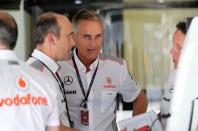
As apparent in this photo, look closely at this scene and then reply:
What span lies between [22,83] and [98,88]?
3.28ft

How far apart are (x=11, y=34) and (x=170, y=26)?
584cm

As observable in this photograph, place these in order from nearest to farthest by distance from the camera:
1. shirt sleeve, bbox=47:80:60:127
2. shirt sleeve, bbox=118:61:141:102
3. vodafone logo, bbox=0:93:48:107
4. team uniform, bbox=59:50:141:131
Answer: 1. vodafone logo, bbox=0:93:48:107
2. shirt sleeve, bbox=47:80:60:127
3. team uniform, bbox=59:50:141:131
4. shirt sleeve, bbox=118:61:141:102

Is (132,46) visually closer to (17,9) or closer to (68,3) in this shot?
(68,3)

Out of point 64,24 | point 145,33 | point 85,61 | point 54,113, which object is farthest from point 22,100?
point 145,33

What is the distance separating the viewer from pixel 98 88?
8.57 feet

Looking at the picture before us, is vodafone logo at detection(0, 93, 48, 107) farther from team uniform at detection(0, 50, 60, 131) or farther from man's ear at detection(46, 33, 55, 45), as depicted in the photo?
man's ear at detection(46, 33, 55, 45)

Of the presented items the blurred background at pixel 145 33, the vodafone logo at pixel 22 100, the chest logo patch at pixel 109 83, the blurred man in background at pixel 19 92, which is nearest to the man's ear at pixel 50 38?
the blurred man in background at pixel 19 92

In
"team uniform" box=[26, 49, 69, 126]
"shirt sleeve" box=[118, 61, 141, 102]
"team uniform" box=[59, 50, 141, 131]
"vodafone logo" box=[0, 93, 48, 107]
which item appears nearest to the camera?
"vodafone logo" box=[0, 93, 48, 107]

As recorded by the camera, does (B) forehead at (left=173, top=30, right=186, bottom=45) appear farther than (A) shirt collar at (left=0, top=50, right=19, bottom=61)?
Yes

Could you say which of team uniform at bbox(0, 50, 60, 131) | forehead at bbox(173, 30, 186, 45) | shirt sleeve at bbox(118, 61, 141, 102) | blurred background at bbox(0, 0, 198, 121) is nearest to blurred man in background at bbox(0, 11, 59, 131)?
team uniform at bbox(0, 50, 60, 131)

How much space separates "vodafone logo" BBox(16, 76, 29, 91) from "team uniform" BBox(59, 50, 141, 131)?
88cm

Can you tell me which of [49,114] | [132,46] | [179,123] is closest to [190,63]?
[179,123]

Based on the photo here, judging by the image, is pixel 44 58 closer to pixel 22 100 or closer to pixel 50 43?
pixel 50 43

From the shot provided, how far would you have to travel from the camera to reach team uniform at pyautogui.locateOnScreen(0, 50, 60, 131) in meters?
1.64
